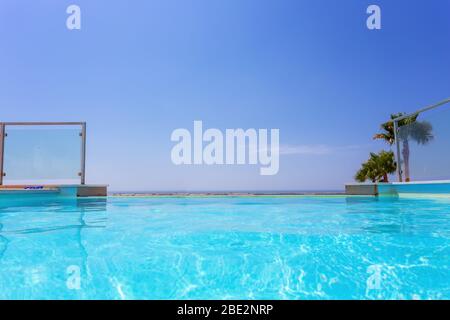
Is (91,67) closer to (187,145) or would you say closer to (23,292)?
(187,145)

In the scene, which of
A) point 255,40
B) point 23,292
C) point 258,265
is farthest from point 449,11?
point 23,292

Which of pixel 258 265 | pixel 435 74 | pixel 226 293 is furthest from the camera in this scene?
pixel 435 74

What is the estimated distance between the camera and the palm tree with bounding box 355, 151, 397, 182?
52.6 feet

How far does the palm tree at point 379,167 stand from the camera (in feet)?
52.6

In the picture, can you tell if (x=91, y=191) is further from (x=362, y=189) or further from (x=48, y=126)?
(x=362, y=189)

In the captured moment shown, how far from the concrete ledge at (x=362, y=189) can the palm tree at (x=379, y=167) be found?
5506 millimetres

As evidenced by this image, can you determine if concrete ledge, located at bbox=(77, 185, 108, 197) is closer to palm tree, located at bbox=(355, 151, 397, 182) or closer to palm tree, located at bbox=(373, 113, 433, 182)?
palm tree, located at bbox=(373, 113, 433, 182)

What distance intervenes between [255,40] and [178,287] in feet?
32.5

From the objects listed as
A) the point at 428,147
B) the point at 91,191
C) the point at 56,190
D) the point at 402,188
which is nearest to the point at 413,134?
the point at 428,147

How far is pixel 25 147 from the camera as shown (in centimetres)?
938

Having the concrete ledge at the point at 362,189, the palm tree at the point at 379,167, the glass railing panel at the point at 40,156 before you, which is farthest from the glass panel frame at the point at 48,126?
the palm tree at the point at 379,167

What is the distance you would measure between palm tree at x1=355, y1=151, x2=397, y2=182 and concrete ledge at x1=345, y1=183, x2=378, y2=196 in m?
5.51

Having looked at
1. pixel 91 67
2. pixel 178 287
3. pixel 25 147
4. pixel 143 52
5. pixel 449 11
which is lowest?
pixel 178 287

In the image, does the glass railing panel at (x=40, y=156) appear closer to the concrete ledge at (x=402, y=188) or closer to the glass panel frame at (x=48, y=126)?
the glass panel frame at (x=48, y=126)
